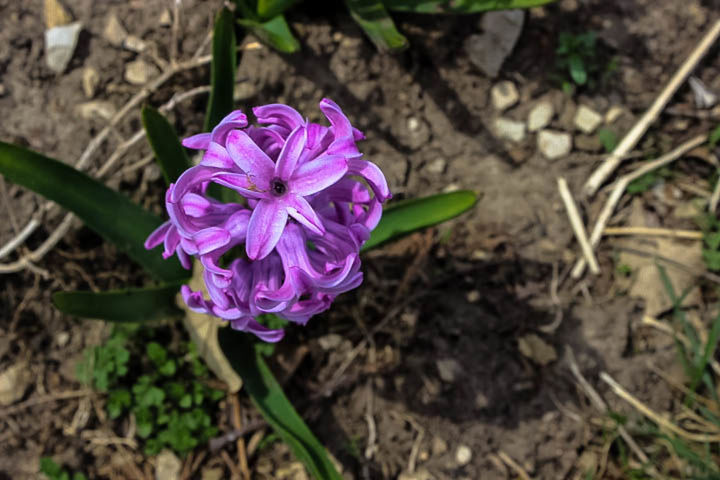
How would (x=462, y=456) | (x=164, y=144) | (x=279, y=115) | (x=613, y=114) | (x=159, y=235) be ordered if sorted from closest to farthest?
(x=279, y=115), (x=159, y=235), (x=164, y=144), (x=462, y=456), (x=613, y=114)

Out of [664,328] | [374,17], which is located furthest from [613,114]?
[374,17]

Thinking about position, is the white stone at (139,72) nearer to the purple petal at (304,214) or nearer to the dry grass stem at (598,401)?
the purple petal at (304,214)

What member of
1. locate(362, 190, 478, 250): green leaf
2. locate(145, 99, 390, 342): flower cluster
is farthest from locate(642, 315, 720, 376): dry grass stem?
locate(145, 99, 390, 342): flower cluster

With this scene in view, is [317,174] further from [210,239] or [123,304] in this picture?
[123,304]

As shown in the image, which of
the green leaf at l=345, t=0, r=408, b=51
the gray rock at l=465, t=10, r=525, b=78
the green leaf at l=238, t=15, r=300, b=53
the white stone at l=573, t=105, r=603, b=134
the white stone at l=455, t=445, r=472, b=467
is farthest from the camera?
the white stone at l=573, t=105, r=603, b=134

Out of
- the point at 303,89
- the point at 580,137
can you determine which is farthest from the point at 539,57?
the point at 303,89

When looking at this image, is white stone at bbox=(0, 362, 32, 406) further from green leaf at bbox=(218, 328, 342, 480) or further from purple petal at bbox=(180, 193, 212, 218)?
purple petal at bbox=(180, 193, 212, 218)

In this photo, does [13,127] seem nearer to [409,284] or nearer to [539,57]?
[409,284]
